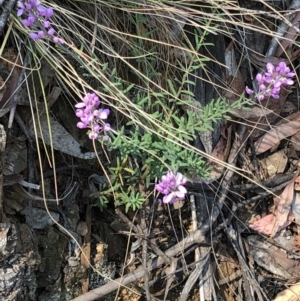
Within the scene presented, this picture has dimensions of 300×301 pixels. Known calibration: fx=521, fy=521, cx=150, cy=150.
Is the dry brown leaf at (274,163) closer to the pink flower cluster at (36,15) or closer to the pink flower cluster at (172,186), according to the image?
the pink flower cluster at (172,186)

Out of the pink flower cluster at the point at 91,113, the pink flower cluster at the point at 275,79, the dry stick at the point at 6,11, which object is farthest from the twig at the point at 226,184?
the dry stick at the point at 6,11

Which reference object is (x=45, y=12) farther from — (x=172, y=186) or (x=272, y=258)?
(x=272, y=258)

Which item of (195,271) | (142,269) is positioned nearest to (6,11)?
(142,269)

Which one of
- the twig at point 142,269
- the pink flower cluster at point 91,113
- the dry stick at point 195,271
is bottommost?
the dry stick at point 195,271

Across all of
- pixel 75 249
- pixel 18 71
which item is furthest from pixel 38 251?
pixel 18 71

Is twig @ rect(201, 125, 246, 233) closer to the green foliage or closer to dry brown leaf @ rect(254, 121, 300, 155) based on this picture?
dry brown leaf @ rect(254, 121, 300, 155)

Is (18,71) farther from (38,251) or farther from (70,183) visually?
(38,251)

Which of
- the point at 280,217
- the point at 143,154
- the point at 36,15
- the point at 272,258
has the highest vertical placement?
the point at 36,15
